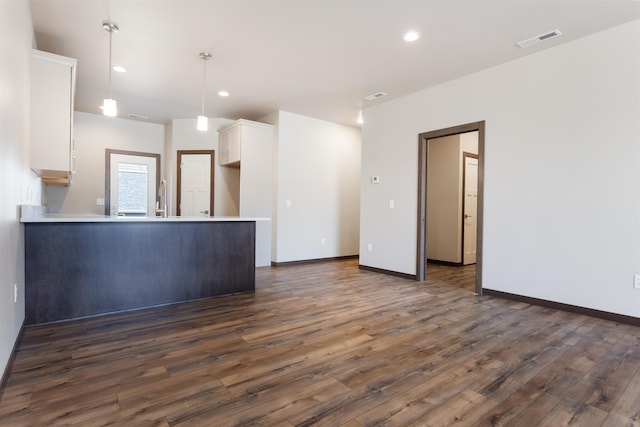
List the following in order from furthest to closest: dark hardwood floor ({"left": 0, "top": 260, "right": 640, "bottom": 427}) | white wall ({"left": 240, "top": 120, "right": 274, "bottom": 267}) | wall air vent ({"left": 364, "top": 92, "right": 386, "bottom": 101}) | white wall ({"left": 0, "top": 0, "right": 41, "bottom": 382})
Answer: white wall ({"left": 240, "top": 120, "right": 274, "bottom": 267}) < wall air vent ({"left": 364, "top": 92, "right": 386, "bottom": 101}) < white wall ({"left": 0, "top": 0, "right": 41, "bottom": 382}) < dark hardwood floor ({"left": 0, "top": 260, "right": 640, "bottom": 427})

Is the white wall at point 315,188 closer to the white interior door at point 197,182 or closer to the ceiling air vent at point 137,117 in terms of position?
the white interior door at point 197,182

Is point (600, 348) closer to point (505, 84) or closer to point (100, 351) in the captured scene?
point (505, 84)

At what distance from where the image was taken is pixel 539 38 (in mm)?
3270

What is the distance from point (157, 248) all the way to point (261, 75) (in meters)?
2.51

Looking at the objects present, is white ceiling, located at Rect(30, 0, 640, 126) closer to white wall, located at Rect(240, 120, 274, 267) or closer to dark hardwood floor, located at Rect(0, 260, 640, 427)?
white wall, located at Rect(240, 120, 274, 267)

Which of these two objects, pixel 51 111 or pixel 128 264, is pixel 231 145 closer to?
pixel 51 111

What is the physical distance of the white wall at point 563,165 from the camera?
3.04m

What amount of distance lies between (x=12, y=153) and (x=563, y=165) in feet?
15.3

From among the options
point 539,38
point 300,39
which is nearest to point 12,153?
point 300,39

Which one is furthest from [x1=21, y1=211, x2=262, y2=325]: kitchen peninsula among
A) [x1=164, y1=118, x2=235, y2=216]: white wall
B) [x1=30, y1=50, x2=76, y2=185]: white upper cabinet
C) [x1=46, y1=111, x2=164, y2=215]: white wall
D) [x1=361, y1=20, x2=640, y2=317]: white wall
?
[x1=46, y1=111, x2=164, y2=215]: white wall

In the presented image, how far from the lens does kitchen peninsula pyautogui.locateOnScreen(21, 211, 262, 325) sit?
2.81 metres

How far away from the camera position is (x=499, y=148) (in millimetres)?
3928

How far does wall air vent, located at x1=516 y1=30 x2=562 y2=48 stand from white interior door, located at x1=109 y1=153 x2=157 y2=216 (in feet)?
21.2

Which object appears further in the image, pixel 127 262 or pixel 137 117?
pixel 137 117
